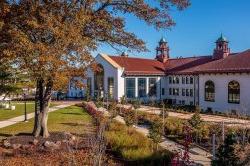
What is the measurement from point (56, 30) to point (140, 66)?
40.5 m

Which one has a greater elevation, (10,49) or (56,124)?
(10,49)

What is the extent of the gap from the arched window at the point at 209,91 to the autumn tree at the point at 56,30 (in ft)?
76.1

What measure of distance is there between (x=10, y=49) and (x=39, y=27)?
1.47 metres

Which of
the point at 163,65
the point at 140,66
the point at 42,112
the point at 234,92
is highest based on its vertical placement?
the point at 163,65

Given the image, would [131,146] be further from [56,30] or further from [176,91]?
[176,91]

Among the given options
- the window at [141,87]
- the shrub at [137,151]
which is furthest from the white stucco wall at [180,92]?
the shrub at [137,151]

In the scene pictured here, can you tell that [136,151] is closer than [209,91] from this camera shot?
Yes

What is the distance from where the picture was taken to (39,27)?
50.3 feet

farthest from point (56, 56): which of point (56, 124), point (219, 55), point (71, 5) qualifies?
point (219, 55)

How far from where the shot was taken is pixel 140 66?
55250 mm

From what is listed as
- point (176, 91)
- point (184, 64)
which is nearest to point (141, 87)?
point (176, 91)

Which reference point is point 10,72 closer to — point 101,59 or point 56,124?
point 56,124

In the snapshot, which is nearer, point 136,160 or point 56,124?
point 136,160

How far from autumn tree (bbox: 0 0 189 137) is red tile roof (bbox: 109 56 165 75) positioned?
3422 cm
